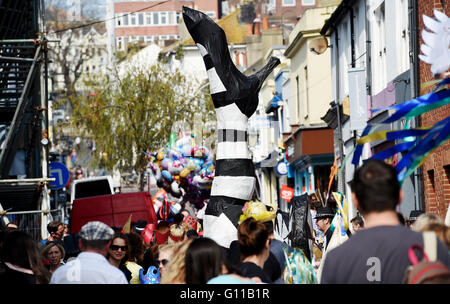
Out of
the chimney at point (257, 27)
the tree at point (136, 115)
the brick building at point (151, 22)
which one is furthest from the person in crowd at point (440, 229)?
the brick building at point (151, 22)

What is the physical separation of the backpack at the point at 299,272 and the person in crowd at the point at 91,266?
1.26 m

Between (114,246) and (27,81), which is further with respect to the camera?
(27,81)

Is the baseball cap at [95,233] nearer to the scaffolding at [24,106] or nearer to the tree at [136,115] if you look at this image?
the scaffolding at [24,106]

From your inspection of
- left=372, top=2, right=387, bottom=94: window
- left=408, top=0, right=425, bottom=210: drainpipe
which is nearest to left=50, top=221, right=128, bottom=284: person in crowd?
left=408, top=0, right=425, bottom=210: drainpipe

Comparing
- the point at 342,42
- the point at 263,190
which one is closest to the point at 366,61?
the point at 342,42

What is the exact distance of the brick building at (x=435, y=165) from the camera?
1608cm

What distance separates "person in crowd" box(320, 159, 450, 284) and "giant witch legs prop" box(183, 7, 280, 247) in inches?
216

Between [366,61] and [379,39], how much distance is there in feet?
3.42

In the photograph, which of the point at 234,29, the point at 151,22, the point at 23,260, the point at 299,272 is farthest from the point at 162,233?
the point at 151,22

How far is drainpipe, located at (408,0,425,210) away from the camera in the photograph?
1742cm

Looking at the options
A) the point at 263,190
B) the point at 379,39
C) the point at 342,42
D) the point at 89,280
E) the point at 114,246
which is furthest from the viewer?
the point at 263,190

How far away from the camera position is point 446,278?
4.46 m

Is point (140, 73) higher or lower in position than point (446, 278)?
higher
